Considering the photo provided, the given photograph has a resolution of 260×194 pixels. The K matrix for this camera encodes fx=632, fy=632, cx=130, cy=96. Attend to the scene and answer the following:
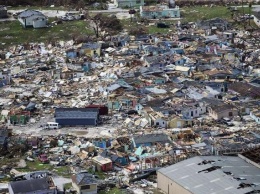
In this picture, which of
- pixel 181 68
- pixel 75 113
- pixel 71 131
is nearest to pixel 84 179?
pixel 71 131

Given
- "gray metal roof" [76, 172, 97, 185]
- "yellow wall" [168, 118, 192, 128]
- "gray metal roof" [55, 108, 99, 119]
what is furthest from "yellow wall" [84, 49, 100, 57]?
"gray metal roof" [76, 172, 97, 185]

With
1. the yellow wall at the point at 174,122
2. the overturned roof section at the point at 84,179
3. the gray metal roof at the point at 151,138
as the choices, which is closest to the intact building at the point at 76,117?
the gray metal roof at the point at 151,138

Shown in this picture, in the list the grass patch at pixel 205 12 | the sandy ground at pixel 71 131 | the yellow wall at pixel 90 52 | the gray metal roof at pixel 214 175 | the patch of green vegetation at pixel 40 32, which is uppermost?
the grass patch at pixel 205 12

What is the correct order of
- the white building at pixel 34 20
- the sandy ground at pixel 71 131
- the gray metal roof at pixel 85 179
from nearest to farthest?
the gray metal roof at pixel 85 179 < the sandy ground at pixel 71 131 < the white building at pixel 34 20

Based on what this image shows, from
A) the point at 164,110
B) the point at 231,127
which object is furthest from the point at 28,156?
the point at 231,127

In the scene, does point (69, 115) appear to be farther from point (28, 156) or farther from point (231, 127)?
point (231, 127)

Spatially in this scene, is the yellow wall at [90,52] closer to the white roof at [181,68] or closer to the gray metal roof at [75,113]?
the white roof at [181,68]
